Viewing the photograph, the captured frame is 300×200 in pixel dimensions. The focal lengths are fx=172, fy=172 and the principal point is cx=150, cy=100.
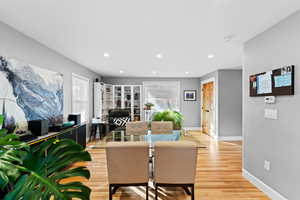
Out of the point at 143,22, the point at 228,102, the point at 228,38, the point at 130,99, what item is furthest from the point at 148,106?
the point at 143,22

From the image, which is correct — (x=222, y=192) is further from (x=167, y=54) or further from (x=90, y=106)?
(x=90, y=106)

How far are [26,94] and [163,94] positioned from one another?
18.6 ft

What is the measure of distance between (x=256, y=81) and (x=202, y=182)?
1.86 m

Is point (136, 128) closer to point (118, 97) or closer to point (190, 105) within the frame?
point (118, 97)

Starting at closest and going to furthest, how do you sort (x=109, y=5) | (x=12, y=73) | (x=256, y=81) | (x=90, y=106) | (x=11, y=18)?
(x=109, y=5) < (x=11, y=18) < (x=12, y=73) < (x=256, y=81) < (x=90, y=106)

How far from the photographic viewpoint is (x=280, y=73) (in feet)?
7.31

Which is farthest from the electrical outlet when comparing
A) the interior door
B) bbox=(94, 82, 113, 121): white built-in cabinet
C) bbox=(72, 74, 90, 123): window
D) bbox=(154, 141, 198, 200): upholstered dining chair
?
bbox=(94, 82, 113, 121): white built-in cabinet

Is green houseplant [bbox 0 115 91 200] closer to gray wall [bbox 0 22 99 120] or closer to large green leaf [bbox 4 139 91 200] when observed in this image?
large green leaf [bbox 4 139 91 200]

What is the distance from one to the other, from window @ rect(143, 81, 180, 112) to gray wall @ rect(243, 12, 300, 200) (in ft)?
15.7

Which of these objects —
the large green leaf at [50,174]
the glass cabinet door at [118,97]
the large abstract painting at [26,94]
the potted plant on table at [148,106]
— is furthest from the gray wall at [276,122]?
the glass cabinet door at [118,97]

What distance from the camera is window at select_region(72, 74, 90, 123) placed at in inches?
189

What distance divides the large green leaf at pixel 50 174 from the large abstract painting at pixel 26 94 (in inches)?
69.3

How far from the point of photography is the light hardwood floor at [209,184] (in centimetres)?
245

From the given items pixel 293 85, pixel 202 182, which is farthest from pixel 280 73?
pixel 202 182
